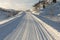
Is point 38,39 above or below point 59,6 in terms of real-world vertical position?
above

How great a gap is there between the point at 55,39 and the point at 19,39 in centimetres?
Result: 244

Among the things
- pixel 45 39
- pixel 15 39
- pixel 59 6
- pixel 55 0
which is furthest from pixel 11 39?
pixel 55 0

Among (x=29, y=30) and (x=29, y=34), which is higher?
(x=29, y=34)

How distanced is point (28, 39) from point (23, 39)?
13.9 inches

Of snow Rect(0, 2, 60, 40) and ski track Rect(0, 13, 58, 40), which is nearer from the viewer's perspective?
ski track Rect(0, 13, 58, 40)

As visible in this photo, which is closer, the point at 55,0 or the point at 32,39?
the point at 32,39

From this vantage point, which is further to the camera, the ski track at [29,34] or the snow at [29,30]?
the snow at [29,30]

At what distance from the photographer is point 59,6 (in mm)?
77125

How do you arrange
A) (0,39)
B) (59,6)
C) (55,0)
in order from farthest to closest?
(55,0), (59,6), (0,39)

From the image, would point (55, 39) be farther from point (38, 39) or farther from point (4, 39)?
point (4, 39)

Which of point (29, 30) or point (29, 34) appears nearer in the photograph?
point (29, 34)

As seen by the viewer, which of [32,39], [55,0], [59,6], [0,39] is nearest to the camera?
[0,39]

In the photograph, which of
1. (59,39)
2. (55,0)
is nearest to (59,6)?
(55,0)

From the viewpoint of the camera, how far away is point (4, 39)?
43.9ft
